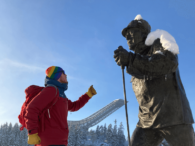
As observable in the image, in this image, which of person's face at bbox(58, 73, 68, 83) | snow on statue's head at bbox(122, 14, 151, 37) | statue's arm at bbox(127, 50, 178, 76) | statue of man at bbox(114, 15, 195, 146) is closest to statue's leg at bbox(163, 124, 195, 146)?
statue of man at bbox(114, 15, 195, 146)

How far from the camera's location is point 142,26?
262 centimetres

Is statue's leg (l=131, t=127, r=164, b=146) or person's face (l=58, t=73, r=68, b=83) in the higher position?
person's face (l=58, t=73, r=68, b=83)

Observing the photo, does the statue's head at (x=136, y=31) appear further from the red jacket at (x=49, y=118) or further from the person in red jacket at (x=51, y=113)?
the red jacket at (x=49, y=118)

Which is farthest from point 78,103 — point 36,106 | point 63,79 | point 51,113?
point 36,106

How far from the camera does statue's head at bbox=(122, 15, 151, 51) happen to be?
261cm

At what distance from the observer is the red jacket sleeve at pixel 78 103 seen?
3397mm

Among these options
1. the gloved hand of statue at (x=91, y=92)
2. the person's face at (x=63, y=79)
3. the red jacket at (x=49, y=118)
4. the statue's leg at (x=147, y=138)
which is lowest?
the statue's leg at (x=147, y=138)

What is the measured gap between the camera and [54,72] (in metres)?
3.00

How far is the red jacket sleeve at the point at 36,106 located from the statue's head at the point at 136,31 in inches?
53.5

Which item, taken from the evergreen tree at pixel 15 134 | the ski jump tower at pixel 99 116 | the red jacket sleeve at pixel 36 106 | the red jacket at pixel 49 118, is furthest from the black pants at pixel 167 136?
the ski jump tower at pixel 99 116

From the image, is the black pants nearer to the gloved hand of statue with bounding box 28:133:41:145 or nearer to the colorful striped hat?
the gloved hand of statue with bounding box 28:133:41:145

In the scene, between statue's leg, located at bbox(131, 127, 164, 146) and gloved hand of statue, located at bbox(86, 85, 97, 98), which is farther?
gloved hand of statue, located at bbox(86, 85, 97, 98)

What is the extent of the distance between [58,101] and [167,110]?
1.58 meters

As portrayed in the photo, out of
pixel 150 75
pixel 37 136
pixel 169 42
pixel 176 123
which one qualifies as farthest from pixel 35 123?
pixel 169 42
